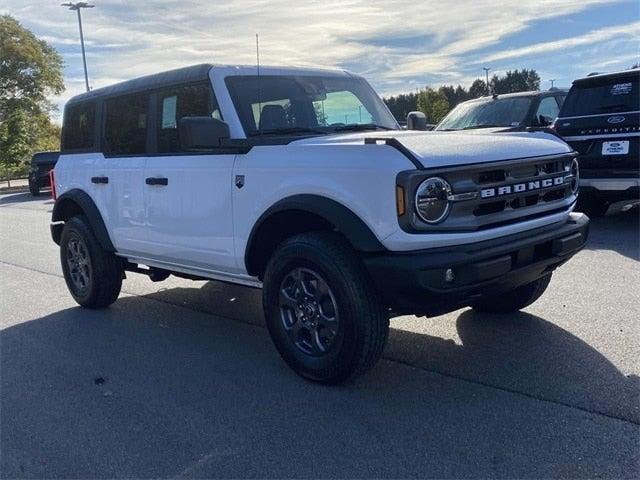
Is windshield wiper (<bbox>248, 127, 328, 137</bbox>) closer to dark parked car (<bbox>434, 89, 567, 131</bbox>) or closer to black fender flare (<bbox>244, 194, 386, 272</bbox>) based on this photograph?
black fender flare (<bbox>244, 194, 386, 272</bbox>)

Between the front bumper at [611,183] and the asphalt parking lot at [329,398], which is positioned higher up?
the front bumper at [611,183]

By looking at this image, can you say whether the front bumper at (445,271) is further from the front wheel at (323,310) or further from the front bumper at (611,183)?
the front bumper at (611,183)

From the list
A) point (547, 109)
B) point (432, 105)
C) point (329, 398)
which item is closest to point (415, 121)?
point (329, 398)

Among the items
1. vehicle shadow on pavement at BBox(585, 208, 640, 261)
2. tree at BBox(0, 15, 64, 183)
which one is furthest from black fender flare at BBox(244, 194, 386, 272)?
tree at BBox(0, 15, 64, 183)

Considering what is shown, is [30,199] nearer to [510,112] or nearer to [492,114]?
[492,114]

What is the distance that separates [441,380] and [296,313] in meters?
0.97

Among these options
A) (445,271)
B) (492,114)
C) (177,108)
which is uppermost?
(177,108)

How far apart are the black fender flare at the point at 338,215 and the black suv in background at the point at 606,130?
5862 mm

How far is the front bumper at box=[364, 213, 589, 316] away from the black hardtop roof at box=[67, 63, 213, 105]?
7.12 feet

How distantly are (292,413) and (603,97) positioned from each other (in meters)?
6.84

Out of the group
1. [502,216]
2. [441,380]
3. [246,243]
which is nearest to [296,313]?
[246,243]

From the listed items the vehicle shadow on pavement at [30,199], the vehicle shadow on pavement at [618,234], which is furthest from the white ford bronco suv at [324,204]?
the vehicle shadow on pavement at [30,199]

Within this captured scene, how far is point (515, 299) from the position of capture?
492 cm

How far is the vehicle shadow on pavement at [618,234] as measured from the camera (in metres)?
7.26
